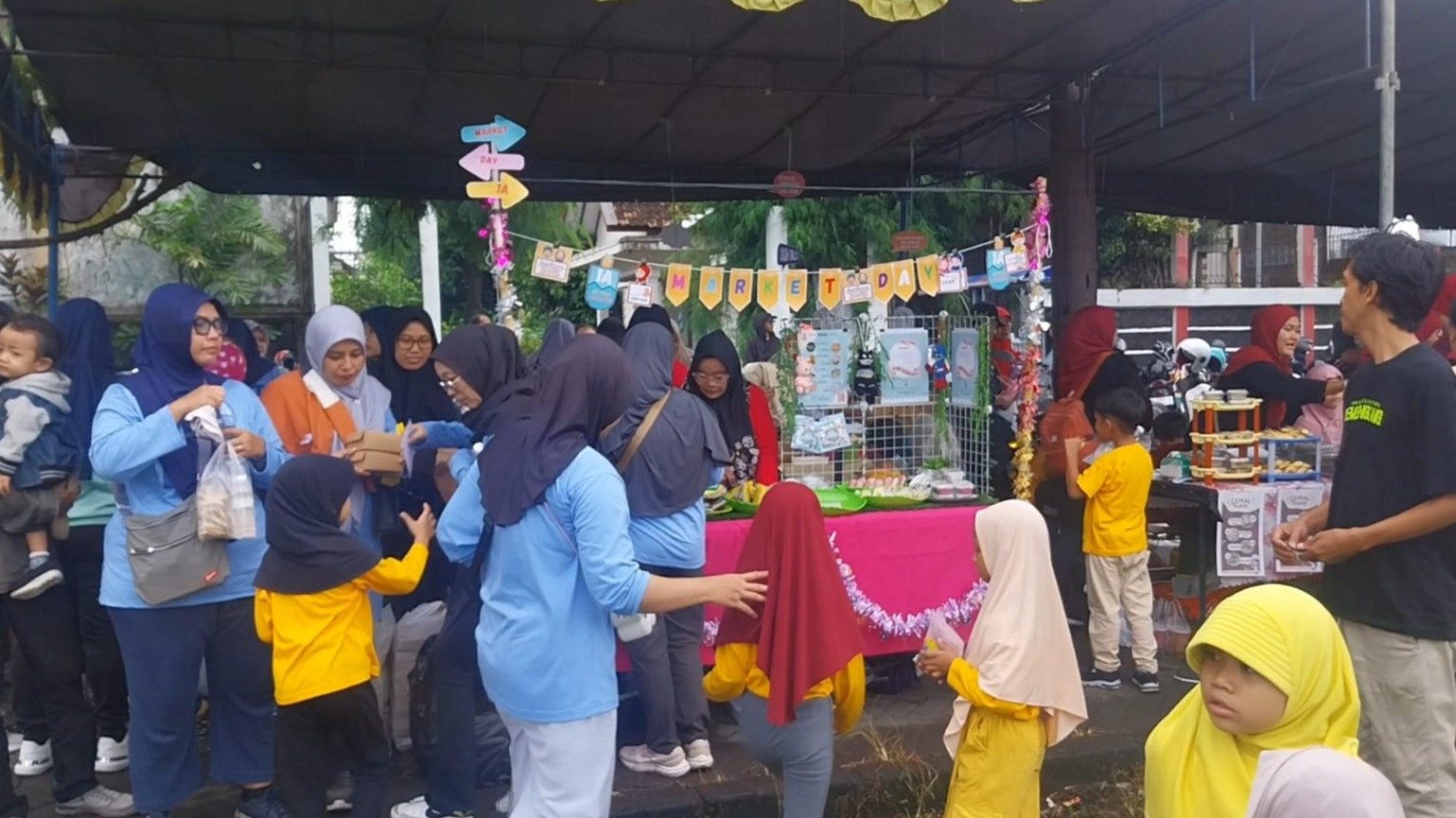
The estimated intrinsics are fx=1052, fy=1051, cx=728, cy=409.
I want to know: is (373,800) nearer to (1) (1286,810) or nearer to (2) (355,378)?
(2) (355,378)

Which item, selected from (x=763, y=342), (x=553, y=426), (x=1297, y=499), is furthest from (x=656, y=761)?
(x=1297, y=499)

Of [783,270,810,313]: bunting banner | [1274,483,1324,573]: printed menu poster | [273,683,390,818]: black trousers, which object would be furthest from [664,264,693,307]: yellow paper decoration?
[1274,483,1324,573]: printed menu poster

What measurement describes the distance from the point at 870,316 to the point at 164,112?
4.28 m

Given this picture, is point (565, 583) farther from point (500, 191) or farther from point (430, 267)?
point (430, 267)

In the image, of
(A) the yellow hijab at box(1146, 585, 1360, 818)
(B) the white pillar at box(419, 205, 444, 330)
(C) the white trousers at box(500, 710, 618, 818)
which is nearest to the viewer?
(A) the yellow hijab at box(1146, 585, 1360, 818)

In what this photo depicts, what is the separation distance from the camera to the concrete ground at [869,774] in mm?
3799

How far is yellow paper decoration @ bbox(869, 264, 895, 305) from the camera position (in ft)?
15.9

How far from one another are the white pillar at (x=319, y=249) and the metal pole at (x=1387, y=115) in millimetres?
8677

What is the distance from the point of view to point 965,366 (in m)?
5.14

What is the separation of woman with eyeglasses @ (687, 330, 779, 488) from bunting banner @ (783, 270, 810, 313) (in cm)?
35

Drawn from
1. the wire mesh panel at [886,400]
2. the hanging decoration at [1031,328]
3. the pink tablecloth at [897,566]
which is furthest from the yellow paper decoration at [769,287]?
the hanging decoration at [1031,328]

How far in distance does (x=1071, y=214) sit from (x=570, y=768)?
580cm

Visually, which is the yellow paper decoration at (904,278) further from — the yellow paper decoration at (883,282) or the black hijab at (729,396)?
the black hijab at (729,396)

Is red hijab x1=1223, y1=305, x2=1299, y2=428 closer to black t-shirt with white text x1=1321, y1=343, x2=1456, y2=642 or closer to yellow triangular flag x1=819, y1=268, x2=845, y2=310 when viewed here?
yellow triangular flag x1=819, y1=268, x2=845, y2=310
